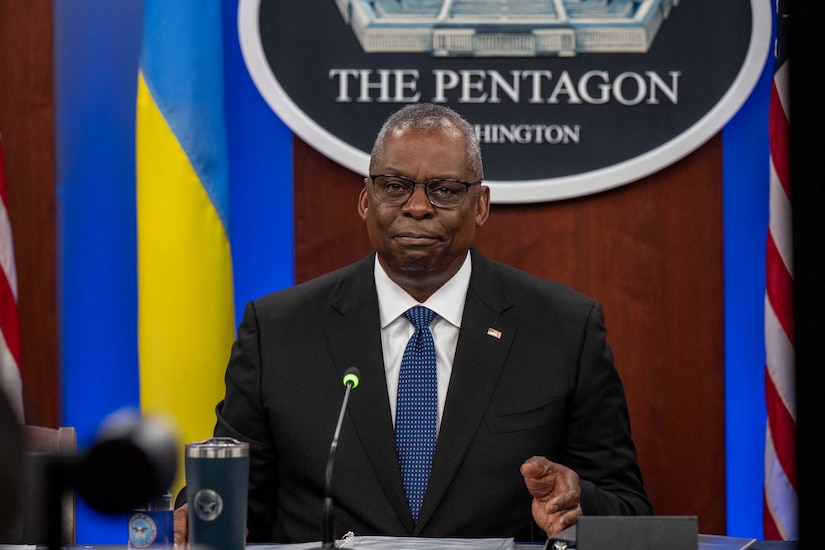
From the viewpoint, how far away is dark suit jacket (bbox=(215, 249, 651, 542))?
7.27ft

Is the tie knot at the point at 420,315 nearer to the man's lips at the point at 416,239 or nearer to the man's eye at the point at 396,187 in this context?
the man's lips at the point at 416,239

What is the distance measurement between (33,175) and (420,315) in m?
1.54

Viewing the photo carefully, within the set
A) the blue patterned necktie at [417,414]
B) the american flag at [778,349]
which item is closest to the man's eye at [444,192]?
the blue patterned necktie at [417,414]

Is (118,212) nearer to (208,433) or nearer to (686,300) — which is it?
(208,433)

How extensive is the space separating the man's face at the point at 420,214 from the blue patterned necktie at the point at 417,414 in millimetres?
166

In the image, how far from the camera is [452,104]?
3.22 metres

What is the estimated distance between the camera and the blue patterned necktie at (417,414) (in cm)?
223

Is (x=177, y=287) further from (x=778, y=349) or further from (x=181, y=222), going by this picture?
(x=778, y=349)

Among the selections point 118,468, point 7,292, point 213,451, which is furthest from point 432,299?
point 118,468

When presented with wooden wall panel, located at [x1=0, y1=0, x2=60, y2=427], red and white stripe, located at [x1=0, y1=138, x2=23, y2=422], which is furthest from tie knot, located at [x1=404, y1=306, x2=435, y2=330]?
wooden wall panel, located at [x1=0, y1=0, x2=60, y2=427]

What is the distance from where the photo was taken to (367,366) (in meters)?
2.34

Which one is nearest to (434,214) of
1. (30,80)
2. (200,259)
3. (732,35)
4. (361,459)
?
(361,459)

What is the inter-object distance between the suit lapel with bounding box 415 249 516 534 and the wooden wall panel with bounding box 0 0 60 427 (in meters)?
1.49

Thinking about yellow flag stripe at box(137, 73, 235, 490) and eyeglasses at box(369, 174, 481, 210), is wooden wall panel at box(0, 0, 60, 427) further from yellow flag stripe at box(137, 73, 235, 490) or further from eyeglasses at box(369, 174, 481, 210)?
eyeglasses at box(369, 174, 481, 210)
